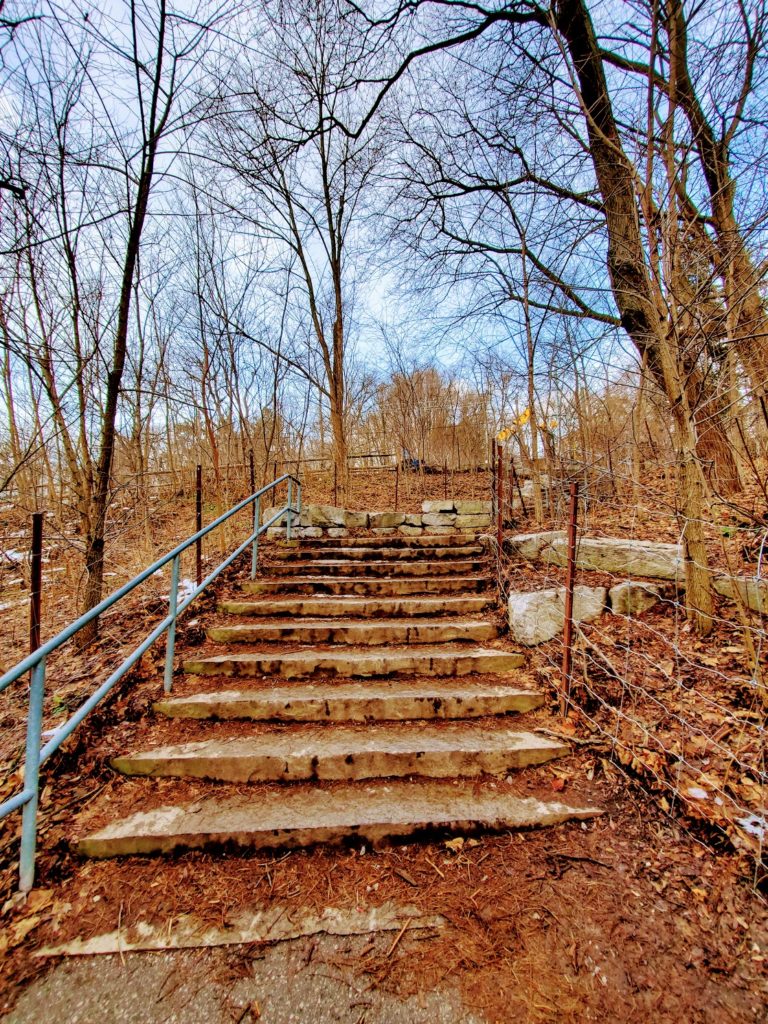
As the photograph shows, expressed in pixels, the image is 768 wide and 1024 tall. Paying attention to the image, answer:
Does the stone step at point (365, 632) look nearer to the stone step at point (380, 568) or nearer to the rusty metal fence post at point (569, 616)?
the rusty metal fence post at point (569, 616)

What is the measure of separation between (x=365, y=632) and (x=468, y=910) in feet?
5.85

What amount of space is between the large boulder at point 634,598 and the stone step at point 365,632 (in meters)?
0.93

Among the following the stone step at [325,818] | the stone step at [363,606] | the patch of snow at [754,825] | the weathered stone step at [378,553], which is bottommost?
the stone step at [325,818]

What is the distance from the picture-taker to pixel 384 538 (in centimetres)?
502

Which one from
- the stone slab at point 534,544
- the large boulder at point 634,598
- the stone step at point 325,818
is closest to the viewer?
the stone step at point 325,818

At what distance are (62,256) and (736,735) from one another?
661cm

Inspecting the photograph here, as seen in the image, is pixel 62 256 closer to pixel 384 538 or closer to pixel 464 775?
pixel 384 538

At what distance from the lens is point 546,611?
2932mm

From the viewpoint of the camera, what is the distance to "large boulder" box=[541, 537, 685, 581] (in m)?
3.20

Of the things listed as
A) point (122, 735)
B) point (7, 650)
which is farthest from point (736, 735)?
point (7, 650)

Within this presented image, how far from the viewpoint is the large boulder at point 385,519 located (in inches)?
257

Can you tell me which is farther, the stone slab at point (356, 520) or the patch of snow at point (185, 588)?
the stone slab at point (356, 520)

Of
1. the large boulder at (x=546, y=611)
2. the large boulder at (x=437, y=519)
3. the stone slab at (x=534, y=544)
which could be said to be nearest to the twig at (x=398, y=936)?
the large boulder at (x=546, y=611)

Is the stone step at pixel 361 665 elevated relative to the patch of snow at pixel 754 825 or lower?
elevated
